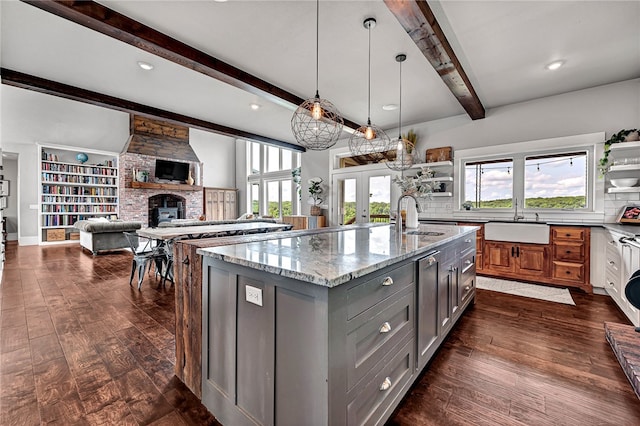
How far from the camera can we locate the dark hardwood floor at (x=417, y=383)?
60.9 inches

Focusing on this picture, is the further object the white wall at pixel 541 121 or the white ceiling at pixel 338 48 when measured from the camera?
the white wall at pixel 541 121

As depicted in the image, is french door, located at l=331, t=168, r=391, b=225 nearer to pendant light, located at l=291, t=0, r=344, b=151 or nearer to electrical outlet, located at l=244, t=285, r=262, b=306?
pendant light, located at l=291, t=0, r=344, b=151

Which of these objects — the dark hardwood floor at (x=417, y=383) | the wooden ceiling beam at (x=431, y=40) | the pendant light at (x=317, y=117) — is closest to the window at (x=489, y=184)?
the wooden ceiling beam at (x=431, y=40)

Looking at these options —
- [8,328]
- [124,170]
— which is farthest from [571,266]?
[124,170]

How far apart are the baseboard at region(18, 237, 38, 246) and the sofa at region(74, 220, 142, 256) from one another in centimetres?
275

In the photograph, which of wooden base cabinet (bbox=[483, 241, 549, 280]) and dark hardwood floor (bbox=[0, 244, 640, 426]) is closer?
dark hardwood floor (bbox=[0, 244, 640, 426])

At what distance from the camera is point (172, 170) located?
9.76m

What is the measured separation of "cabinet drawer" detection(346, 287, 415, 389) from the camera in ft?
3.74

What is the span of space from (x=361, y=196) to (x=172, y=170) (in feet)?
22.9

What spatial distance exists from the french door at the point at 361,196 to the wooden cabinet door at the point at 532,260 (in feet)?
8.46

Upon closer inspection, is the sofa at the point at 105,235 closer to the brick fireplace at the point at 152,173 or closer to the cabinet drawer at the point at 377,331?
the brick fireplace at the point at 152,173

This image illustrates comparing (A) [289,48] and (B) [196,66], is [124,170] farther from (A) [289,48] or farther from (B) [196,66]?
(A) [289,48]

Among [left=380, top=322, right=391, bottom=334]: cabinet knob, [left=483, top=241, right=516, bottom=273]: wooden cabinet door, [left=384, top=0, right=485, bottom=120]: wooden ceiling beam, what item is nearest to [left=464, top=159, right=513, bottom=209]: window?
[left=483, top=241, right=516, bottom=273]: wooden cabinet door

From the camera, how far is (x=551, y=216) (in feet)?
14.3
